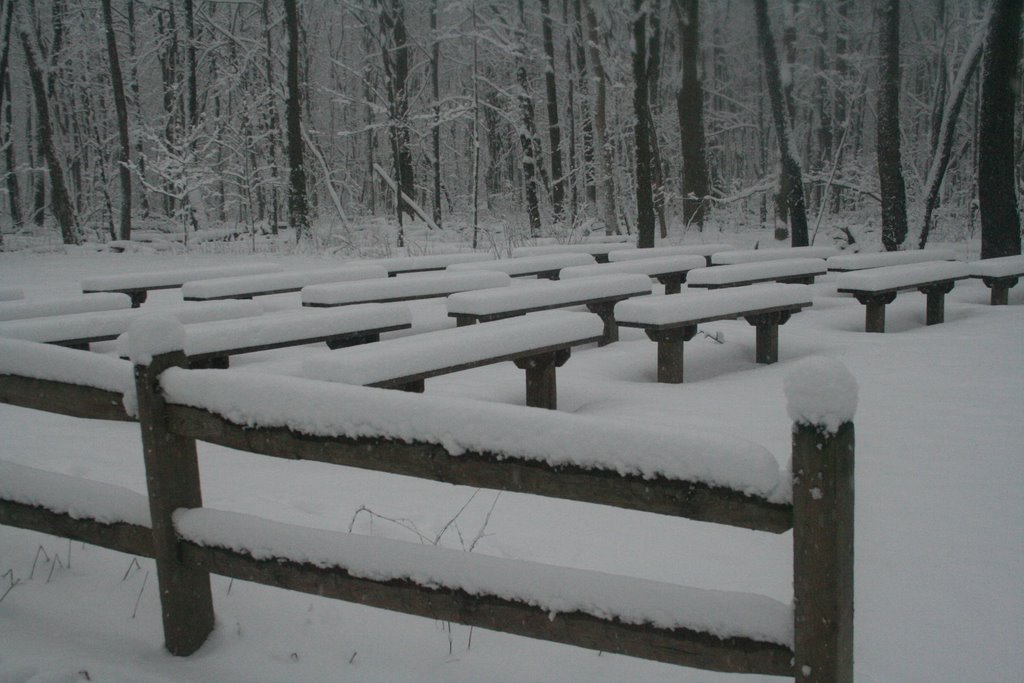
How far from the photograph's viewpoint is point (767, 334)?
703 centimetres

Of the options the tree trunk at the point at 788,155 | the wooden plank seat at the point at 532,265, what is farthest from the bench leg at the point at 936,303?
the tree trunk at the point at 788,155

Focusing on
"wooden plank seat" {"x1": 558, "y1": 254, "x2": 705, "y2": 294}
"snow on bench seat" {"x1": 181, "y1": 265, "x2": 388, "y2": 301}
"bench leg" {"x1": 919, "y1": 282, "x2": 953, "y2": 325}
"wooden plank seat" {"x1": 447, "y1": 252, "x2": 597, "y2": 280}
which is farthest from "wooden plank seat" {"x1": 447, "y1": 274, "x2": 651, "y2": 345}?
"bench leg" {"x1": 919, "y1": 282, "x2": 953, "y2": 325}

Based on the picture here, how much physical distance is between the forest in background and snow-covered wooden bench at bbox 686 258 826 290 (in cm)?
382

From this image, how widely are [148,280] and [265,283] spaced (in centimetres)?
160

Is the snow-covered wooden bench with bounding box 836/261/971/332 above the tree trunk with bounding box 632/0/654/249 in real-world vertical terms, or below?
below

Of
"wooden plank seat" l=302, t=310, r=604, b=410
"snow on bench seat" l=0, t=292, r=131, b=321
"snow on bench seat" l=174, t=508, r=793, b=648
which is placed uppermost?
"snow on bench seat" l=0, t=292, r=131, b=321

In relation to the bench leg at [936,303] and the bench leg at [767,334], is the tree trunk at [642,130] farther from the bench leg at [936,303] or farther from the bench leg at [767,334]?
the bench leg at [767,334]

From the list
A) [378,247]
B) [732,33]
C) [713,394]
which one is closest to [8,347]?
[713,394]

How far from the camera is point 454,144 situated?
37.1m

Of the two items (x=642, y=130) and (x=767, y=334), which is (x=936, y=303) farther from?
(x=642, y=130)

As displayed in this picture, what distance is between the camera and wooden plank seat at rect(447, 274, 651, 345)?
21.6 feet

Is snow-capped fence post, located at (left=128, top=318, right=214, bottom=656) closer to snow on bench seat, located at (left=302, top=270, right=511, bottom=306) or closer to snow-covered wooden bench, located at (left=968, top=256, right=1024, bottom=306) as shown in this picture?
snow on bench seat, located at (left=302, top=270, right=511, bottom=306)

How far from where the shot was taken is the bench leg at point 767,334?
6.96m

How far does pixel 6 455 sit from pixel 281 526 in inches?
116
